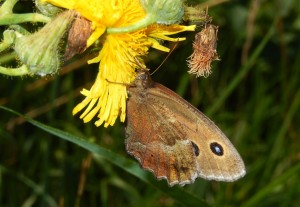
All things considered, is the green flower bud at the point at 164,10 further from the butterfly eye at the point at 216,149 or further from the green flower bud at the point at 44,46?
the butterfly eye at the point at 216,149

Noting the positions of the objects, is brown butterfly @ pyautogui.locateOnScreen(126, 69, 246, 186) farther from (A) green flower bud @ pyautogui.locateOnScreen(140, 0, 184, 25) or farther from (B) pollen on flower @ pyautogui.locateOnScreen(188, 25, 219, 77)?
(A) green flower bud @ pyautogui.locateOnScreen(140, 0, 184, 25)

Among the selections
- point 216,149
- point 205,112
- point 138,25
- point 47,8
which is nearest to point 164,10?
point 138,25

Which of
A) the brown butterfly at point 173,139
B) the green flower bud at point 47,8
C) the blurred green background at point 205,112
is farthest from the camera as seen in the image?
the blurred green background at point 205,112

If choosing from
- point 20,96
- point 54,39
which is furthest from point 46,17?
point 20,96

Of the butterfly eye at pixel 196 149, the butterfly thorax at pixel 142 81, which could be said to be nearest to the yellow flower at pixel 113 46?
the butterfly thorax at pixel 142 81

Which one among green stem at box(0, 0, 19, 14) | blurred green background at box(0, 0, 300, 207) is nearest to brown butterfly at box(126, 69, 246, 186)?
→ green stem at box(0, 0, 19, 14)

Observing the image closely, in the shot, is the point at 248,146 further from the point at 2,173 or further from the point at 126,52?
the point at 126,52
